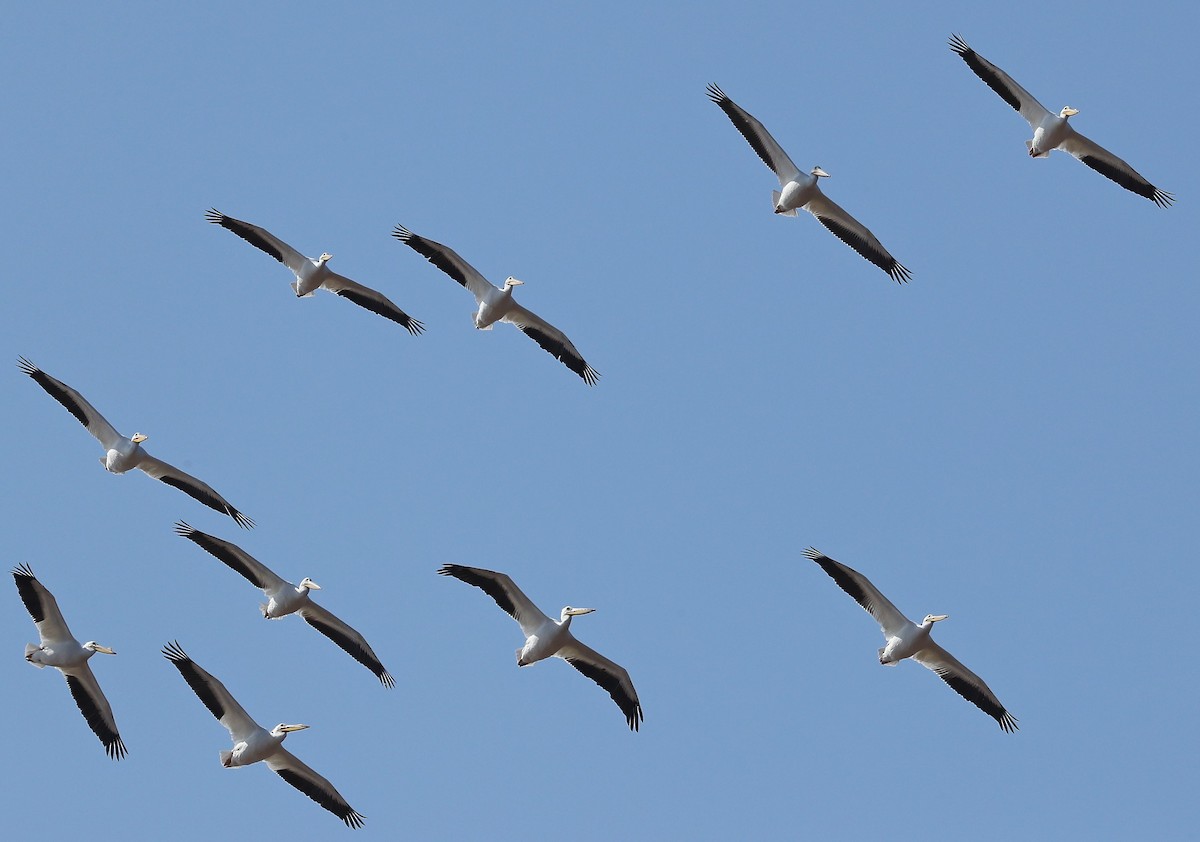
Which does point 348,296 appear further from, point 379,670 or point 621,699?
point 621,699

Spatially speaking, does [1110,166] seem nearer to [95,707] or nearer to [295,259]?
[295,259]

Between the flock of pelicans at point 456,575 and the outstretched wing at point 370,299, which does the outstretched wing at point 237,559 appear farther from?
the outstretched wing at point 370,299

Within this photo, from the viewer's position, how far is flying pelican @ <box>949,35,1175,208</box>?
88.5ft

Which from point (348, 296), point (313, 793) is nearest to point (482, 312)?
point (348, 296)

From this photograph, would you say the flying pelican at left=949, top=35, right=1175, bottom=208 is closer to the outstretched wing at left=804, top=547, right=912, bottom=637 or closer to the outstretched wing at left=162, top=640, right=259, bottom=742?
the outstretched wing at left=804, top=547, right=912, bottom=637

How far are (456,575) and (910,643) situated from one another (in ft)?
22.4

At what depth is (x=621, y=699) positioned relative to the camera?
2498cm

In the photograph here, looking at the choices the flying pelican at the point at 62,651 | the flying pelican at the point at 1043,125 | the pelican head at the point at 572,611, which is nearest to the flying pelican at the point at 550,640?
the pelican head at the point at 572,611

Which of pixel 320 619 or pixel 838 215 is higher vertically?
pixel 838 215

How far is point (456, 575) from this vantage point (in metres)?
23.7

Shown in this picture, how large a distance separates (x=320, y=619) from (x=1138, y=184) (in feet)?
50.7

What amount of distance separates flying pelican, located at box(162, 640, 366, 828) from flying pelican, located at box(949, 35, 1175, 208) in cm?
1456

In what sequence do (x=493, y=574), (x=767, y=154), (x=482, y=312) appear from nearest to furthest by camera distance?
1. (x=493, y=574)
2. (x=767, y=154)
3. (x=482, y=312)

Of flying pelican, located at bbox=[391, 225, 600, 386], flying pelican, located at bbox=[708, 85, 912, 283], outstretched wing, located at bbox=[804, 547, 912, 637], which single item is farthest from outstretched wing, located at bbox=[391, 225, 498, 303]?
outstretched wing, located at bbox=[804, 547, 912, 637]
